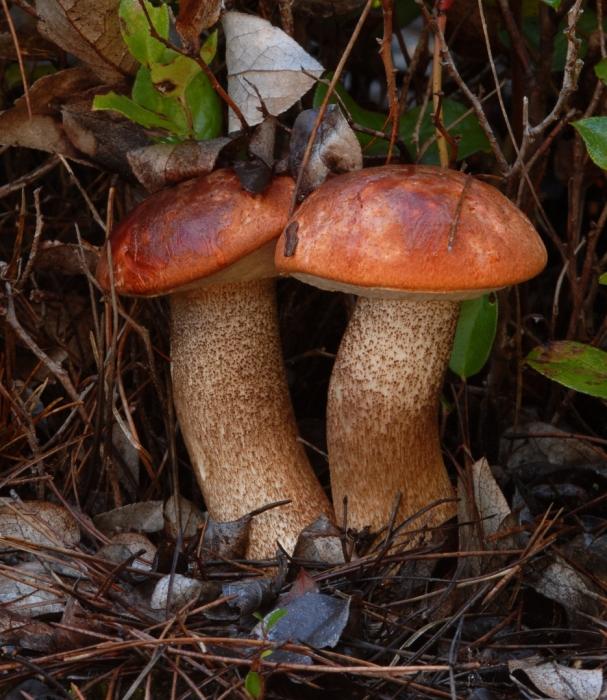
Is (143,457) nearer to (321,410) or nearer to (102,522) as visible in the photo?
(102,522)

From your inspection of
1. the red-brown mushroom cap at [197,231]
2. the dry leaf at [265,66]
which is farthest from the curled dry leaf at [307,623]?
the dry leaf at [265,66]

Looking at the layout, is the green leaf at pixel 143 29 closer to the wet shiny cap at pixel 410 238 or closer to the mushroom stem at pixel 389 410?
the wet shiny cap at pixel 410 238

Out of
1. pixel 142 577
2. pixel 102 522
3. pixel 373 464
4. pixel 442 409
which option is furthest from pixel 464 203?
pixel 102 522

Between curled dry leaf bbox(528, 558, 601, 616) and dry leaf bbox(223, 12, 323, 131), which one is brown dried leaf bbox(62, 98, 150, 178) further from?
curled dry leaf bbox(528, 558, 601, 616)

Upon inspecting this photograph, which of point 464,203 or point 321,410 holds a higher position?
point 464,203

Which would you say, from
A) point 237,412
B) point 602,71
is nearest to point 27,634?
point 237,412

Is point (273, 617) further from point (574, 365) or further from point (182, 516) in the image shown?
point (574, 365)
